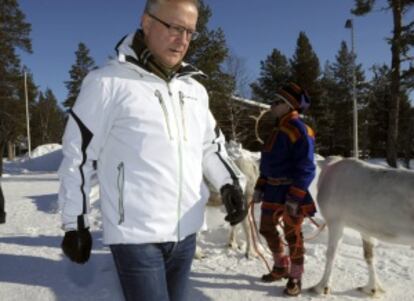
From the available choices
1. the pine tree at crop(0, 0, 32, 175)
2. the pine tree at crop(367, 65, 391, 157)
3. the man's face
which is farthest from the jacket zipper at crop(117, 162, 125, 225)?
the pine tree at crop(367, 65, 391, 157)

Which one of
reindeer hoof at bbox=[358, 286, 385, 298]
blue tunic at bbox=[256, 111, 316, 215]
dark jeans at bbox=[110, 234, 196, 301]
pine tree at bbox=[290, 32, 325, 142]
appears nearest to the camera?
dark jeans at bbox=[110, 234, 196, 301]

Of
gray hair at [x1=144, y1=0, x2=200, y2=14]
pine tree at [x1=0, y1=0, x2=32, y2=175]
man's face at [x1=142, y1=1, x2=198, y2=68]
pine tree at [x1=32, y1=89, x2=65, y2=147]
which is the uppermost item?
pine tree at [x1=0, y1=0, x2=32, y2=175]

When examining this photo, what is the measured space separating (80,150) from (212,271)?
379cm

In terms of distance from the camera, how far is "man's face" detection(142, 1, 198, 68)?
2.23 meters

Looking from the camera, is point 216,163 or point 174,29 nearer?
point 174,29

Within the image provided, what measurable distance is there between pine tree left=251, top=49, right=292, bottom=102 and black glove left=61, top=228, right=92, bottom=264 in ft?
118

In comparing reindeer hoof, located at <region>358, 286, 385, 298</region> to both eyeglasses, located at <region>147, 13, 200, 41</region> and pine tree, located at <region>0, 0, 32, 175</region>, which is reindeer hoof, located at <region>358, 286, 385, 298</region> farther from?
pine tree, located at <region>0, 0, 32, 175</region>

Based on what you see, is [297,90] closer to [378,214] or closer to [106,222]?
[378,214]

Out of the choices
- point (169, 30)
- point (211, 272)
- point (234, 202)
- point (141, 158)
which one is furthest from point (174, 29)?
point (211, 272)

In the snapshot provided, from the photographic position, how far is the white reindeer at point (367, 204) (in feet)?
13.6

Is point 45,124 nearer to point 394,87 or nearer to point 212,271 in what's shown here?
point 394,87

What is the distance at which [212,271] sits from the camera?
5.54m

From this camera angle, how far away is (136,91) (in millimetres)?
2193

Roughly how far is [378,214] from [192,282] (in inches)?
86.7
